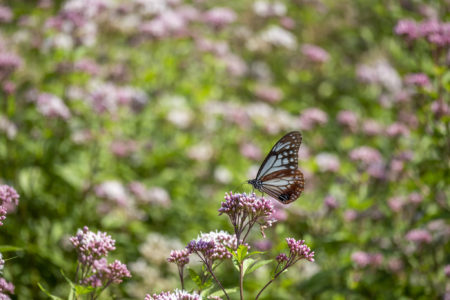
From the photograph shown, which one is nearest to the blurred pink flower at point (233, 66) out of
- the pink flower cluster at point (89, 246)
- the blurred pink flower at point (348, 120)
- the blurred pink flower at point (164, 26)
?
the blurred pink flower at point (164, 26)

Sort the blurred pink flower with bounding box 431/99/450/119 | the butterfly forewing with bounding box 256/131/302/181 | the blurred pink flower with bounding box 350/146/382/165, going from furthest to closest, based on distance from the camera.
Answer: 1. the blurred pink flower with bounding box 350/146/382/165
2. the blurred pink flower with bounding box 431/99/450/119
3. the butterfly forewing with bounding box 256/131/302/181

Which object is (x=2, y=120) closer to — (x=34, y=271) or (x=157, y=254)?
(x=34, y=271)

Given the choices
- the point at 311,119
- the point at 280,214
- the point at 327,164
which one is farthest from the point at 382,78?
the point at 280,214

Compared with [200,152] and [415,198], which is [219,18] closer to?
[200,152]

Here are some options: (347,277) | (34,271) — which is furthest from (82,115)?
(347,277)

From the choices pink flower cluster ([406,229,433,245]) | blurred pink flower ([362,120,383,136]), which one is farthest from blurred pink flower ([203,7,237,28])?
pink flower cluster ([406,229,433,245])

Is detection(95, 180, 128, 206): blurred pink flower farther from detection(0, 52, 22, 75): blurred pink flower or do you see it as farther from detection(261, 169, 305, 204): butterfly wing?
detection(261, 169, 305, 204): butterfly wing
